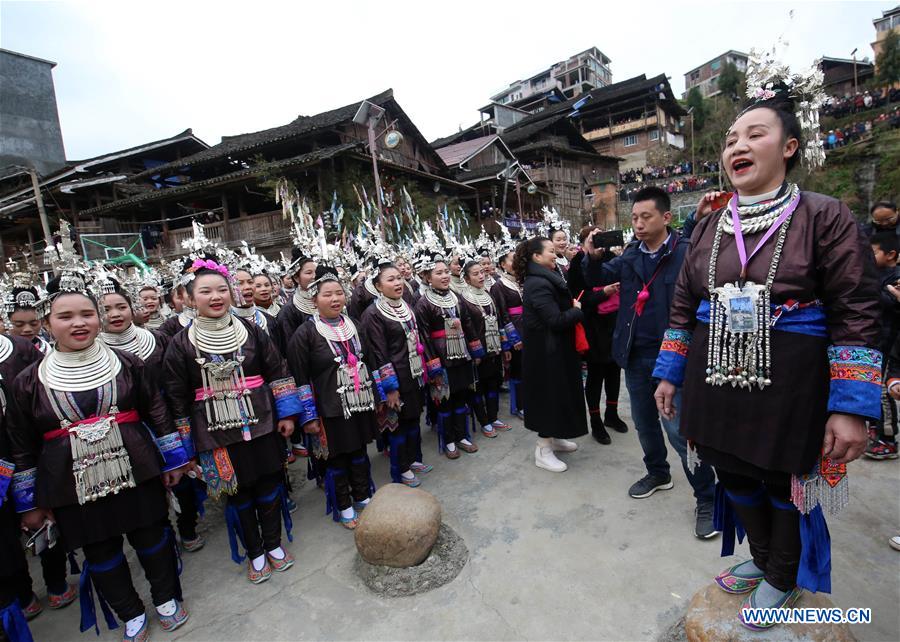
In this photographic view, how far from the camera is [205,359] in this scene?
2.92 meters

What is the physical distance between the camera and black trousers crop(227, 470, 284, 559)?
3090mm

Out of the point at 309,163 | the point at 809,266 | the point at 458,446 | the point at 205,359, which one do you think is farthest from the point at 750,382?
the point at 309,163

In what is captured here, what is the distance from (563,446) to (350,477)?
2.03 m

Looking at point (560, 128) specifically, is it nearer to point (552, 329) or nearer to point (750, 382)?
point (552, 329)

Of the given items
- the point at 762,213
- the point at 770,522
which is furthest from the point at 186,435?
the point at 762,213

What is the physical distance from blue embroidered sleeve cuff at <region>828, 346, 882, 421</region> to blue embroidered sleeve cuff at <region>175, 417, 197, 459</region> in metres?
3.33

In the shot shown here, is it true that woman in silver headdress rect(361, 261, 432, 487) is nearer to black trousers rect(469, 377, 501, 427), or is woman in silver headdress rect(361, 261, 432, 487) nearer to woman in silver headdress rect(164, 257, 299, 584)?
woman in silver headdress rect(164, 257, 299, 584)

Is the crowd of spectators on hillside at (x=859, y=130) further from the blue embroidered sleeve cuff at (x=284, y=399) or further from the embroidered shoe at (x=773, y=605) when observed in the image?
the blue embroidered sleeve cuff at (x=284, y=399)

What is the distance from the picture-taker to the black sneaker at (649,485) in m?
3.47

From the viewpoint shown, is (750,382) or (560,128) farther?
(560,128)

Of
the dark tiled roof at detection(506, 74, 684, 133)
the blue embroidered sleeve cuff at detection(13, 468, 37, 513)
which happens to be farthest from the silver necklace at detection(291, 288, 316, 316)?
the dark tiled roof at detection(506, 74, 684, 133)

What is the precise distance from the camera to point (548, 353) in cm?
392

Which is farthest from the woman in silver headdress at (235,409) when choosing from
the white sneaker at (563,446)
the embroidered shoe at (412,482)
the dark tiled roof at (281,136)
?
the dark tiled roof at (281,136)

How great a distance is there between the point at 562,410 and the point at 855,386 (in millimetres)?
2484
